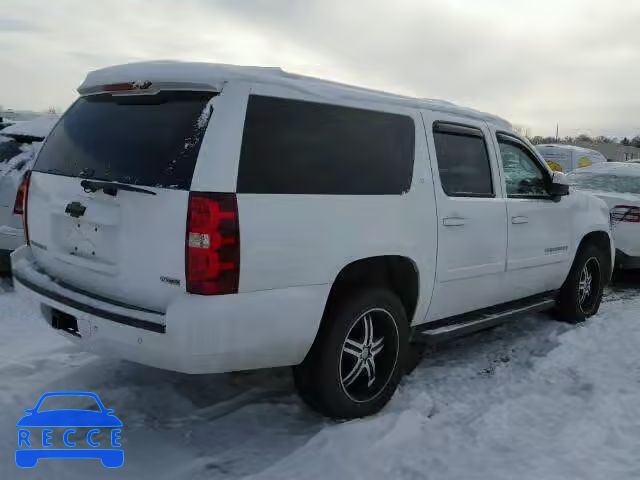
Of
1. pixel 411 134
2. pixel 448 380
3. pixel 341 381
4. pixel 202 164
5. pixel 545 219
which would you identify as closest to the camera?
pixel 202 164

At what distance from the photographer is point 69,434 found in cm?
332

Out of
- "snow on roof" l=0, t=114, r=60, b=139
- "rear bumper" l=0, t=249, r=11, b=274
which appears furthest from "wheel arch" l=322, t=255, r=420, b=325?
"snow on roof" l=0, t=114, r=60, b=139

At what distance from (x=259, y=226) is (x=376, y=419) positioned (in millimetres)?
1481

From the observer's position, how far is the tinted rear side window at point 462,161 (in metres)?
4.13

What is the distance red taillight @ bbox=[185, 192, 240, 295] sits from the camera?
9.11 ft

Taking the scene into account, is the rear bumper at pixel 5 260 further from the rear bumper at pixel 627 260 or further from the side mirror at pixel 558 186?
the rear bumper at pixel 627 260

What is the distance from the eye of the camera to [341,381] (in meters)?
3.48

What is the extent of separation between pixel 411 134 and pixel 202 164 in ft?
5.33

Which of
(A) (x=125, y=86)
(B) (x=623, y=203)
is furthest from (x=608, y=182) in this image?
(A) (x=125, y=86)

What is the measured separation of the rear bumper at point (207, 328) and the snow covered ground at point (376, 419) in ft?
1.79

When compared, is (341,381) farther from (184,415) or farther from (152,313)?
(152,313)

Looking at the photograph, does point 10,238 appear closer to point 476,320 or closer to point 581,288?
point 476,320

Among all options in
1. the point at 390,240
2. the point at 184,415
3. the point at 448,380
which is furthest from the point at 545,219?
the point at 184,415

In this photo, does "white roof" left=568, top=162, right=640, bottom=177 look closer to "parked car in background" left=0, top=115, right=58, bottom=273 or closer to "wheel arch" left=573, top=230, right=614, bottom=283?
"wheel arch" left=573, top=230, right=614, bottom=283
